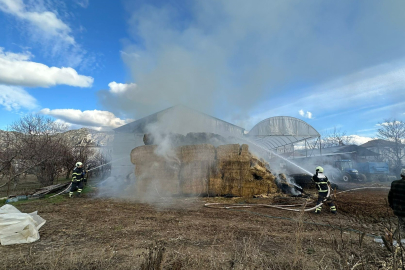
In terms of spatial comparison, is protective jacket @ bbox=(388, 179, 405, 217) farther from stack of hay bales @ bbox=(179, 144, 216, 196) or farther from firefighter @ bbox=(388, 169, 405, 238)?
stack of hay bales @ bbox=(179, 144, 216, 196)

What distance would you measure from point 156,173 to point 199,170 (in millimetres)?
2171

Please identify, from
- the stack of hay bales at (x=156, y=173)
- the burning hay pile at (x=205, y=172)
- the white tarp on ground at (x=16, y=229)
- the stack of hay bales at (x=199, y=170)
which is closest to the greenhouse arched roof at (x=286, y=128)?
the burning hay pile at (x=205, y=172)

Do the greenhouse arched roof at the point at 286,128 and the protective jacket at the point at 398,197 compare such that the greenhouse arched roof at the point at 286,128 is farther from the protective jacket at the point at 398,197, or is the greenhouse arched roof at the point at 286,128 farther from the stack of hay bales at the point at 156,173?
the protective jacket at the point at 398,197

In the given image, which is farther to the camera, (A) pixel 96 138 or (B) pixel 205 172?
(A) pixel 96 138

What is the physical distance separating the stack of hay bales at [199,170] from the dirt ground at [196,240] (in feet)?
8.18

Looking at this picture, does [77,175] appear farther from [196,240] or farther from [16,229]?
[196,240]

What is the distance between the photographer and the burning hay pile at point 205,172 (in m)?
10.7

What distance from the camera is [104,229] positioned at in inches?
217

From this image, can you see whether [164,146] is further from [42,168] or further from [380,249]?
[380,249]

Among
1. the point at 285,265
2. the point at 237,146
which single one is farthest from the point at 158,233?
the point at 237,146

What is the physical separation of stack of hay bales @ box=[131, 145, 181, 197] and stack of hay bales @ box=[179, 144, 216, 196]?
1.73ft

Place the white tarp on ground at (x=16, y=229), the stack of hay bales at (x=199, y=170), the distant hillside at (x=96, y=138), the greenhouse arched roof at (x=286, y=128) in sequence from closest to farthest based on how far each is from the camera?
the white tarp on ground at (x=16, y=229) → the stack of hay bales at (x=199, y=170) → the greenhouse arched roof at (x=286, y=128) → the distant hillside at (x=96, y=138)

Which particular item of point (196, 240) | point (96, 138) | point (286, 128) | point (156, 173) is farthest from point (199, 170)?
point (96, 138)

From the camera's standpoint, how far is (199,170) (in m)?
11.0
